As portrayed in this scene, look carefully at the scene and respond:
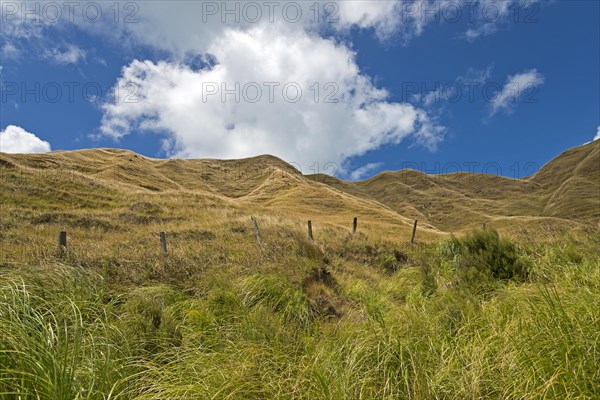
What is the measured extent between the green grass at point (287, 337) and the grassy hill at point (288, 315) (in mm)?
30

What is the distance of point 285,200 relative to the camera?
186ft

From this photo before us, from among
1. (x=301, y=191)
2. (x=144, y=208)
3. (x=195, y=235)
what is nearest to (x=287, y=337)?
(x=195, y=235)

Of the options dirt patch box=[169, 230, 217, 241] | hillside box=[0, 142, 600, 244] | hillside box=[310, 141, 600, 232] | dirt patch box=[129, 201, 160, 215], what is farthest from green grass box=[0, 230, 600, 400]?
hillside box=[310, 141, 600, 232]

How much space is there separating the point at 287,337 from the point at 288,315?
1428 millimetres

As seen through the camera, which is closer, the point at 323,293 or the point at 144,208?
the point at 323,293

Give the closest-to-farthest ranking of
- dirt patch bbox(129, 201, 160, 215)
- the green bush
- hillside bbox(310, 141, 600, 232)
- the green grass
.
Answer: the green grass
the green bush
dirt patch bbox(129, 201, 160, 215)
hillside bbox(310, 141, 600, 232)

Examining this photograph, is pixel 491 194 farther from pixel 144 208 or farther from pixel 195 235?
pixel 195 235

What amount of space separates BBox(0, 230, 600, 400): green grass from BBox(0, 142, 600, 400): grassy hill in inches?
1.2

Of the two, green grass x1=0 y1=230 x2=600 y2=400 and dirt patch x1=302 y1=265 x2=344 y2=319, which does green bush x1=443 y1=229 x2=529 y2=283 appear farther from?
dirt patch x1=302 y1=265 x2=344 y2=319

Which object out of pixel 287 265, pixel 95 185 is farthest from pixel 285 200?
pixel 287 265

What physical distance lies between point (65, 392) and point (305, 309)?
4.98 metres

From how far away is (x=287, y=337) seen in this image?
4.90 m

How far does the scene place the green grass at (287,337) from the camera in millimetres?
2805

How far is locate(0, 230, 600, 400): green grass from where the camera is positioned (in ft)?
9.20
